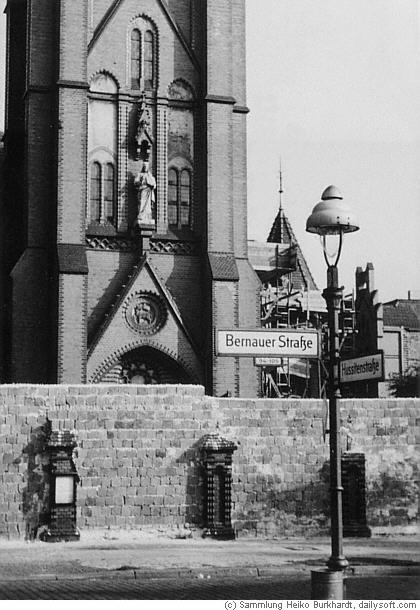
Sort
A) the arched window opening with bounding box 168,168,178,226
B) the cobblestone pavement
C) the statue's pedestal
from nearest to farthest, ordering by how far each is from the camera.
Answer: the cobblestone pavement
the statue's pedestal
the arched window opening with bounding box 168,168,178,226

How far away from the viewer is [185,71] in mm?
37719

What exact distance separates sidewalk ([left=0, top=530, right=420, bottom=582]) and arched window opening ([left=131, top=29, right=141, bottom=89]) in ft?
58.1

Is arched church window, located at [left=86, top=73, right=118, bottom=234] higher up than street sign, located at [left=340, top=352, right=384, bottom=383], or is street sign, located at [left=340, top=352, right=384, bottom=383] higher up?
arched church window, located at [left=86, top=73, right=118, bottom=234]

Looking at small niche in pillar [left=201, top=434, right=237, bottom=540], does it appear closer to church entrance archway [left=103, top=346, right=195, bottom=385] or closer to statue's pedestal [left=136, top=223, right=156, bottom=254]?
church entrance archway [left=103, top=346, right=195, bottom=385]

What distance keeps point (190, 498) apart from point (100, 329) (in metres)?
12.4

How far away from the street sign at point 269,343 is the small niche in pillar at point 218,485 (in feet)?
13.1

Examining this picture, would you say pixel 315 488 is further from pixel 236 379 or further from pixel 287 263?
pixel 287 263

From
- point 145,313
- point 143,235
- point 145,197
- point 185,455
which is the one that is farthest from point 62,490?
point 145,197

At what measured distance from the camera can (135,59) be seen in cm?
3738

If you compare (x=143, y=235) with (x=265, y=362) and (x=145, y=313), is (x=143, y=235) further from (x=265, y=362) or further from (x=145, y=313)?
(x=265, y=362)

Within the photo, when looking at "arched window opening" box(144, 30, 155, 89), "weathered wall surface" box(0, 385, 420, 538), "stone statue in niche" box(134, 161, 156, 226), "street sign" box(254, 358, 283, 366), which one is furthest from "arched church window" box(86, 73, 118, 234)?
"weathered wall surface" box(0, 385, 420, 538)

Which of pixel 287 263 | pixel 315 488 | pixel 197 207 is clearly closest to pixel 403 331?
pixel 287 263

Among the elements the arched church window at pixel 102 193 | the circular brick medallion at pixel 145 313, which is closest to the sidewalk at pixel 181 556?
the circular brick medallion at pixel 145 313

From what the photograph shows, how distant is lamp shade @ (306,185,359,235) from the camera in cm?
1480
